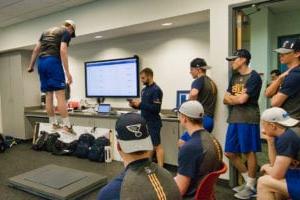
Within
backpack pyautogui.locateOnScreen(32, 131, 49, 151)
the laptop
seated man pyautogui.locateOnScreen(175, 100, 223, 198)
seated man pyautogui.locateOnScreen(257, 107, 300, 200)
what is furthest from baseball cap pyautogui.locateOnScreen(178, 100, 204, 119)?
backpack pyautogui.locateOnScreen(32, 131, 49, 151)

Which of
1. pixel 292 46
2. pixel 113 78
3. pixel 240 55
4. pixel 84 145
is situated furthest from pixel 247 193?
pixel 113 78

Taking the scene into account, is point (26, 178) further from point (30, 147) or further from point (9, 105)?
point (9, 105)

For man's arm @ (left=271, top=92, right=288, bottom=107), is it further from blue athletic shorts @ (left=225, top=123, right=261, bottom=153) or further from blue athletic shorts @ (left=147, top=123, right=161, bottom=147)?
blue athletic shorts @ (left=147, top=123, right=161, bottom=147)

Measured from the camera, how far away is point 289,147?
201 cm

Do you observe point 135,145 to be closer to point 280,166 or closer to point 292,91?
point 280,166

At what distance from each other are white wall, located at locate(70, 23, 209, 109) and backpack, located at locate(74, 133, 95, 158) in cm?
88

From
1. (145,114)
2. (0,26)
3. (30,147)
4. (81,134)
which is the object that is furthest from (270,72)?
(0,26)

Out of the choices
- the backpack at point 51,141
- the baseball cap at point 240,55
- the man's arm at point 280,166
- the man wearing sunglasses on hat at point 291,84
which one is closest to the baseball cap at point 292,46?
the man wearing sunglasses on hat at point 291,84

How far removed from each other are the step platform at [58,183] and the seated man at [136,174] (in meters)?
2.19

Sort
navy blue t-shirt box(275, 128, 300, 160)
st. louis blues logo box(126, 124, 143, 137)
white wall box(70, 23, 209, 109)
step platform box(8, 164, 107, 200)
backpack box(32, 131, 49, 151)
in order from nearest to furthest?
1. st. louis blues logo box(126, 124, 143, 137)
2. navy blue t-shirt box(275, 128, 300, 160)
3. step platform box(8, 164, 107, 200)
4. white wall box(70, 23, 209, 109)
5. backpack box(32, 131, 49, 151)

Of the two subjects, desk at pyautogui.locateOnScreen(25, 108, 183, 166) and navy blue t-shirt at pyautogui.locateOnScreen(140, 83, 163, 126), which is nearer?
navy blue t-shirt at pyautogui.locateOnScreen(140, 83, 163, 126)

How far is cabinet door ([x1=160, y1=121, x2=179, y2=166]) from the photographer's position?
4.13 m

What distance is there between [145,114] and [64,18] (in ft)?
8.35

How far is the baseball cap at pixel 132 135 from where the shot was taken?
1.21 metres
